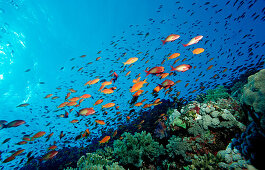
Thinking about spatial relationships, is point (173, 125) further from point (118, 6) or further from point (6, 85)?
point (118, 6)

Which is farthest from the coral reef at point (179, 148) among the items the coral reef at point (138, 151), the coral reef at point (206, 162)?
the coral reef at point (138, 151)

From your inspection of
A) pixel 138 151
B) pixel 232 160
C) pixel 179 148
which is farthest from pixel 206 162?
pixel 138 151

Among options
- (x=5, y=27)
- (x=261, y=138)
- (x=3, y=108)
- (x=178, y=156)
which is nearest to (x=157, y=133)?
(x=178, y=156)

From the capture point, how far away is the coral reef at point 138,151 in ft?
15.1

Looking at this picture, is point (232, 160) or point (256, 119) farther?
point (232, 160)

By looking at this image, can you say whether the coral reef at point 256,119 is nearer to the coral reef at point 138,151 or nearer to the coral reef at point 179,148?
the coral reef at point 179,148

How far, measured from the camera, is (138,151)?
15.2 ft

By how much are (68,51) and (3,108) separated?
19588mm

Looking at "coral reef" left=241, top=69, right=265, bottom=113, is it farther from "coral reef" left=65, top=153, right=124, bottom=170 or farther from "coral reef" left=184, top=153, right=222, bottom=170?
"coral reef" left=65, top=153, right=124, bottom=170

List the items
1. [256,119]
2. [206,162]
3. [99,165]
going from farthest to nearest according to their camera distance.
Result: [99,165], [206,162], [256,119]

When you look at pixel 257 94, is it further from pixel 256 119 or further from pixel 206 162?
pixel 206 162

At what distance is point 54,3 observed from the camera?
26172 millimetres

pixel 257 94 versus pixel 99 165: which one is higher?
pixel 257 94

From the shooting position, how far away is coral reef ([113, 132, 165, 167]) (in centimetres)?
462
